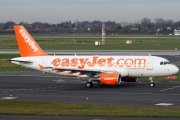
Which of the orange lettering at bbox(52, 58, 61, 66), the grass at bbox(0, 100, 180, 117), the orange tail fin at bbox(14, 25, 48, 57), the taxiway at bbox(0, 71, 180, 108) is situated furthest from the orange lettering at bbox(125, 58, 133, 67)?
the grass at bbox(0, 100, 180, 117)

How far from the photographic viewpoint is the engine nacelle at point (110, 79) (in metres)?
52.7

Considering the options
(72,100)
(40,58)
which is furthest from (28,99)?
(40,58)

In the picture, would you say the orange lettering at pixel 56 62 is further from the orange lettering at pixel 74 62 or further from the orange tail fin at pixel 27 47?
the orange tail fin at pixel 27 47

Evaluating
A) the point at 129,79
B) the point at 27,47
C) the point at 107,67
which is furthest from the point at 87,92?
the point at 27,47

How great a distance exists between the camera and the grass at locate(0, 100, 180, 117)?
34.5 meters

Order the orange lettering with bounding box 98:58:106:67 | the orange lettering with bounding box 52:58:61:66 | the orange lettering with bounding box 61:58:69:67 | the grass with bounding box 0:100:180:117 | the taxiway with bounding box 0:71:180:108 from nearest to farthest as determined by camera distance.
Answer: the grass with bounding box 0:100:180:117, the taxiway with bounding box 0:71:180:108, the orange lettering with bounding box 98:58:106:67, the orange lettering with bounding box 61:58:69:67, the orange lettering with bounding box 52:58:61:66

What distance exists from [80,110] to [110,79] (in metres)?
16.3

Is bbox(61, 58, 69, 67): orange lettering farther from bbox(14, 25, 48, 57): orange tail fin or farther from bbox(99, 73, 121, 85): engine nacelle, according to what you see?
A: bbox(99, 73, 121, 85): engine nacelle

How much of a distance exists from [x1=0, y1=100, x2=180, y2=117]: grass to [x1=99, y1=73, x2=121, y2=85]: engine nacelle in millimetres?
13237

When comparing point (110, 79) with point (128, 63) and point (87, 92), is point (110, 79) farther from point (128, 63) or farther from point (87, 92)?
point (87, 92)

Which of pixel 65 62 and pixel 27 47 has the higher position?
pixel 27 47

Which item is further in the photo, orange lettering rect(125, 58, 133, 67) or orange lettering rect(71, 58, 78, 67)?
orange lettering rect(71, 58, 78, 67)

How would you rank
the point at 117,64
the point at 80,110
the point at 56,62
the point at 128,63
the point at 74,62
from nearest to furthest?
1. the point at 80,110
2. the point at 128,63
3. the point at 117,64
4. the point at 74,62
5. the point at 56,62

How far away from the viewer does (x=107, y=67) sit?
181ft
